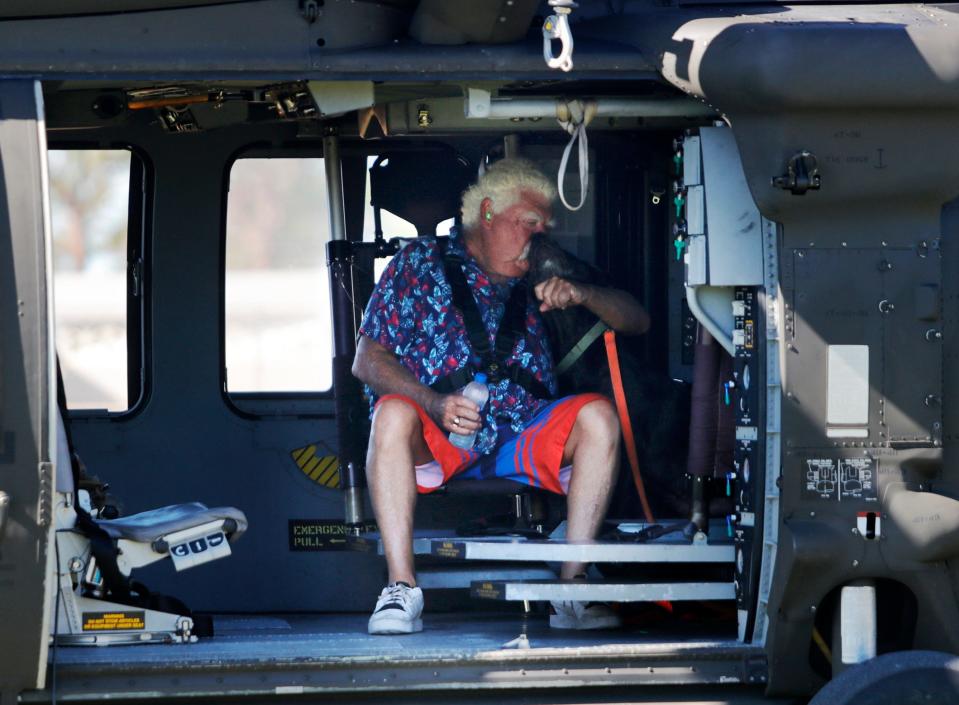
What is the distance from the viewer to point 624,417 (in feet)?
18.3

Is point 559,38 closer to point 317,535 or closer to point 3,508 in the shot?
point 3,508

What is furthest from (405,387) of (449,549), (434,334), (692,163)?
(692,163)

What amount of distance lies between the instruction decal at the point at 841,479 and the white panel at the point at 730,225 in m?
0.60

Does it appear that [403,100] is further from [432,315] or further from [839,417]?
[839,417]

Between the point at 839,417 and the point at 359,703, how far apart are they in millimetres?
1689

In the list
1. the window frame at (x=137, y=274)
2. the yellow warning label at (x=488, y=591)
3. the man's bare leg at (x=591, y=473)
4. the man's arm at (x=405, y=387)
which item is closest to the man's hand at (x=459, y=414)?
the man's arm at (x=405, y=387)

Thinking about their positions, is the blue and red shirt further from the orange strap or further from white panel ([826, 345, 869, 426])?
white panel ([826, 345, 869, 426])

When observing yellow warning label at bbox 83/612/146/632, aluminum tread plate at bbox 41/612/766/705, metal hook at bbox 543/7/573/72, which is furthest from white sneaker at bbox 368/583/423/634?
metal hook at bbox 543/7/573/72

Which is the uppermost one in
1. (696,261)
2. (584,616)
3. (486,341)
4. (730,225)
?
(730,225)

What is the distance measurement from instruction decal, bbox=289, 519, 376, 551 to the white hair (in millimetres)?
1310

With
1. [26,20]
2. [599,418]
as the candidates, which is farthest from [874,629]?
[26,20]

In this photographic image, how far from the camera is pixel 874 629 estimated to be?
185 inches

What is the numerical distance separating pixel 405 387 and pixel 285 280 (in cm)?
102

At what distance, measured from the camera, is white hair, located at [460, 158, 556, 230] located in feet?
19.0
